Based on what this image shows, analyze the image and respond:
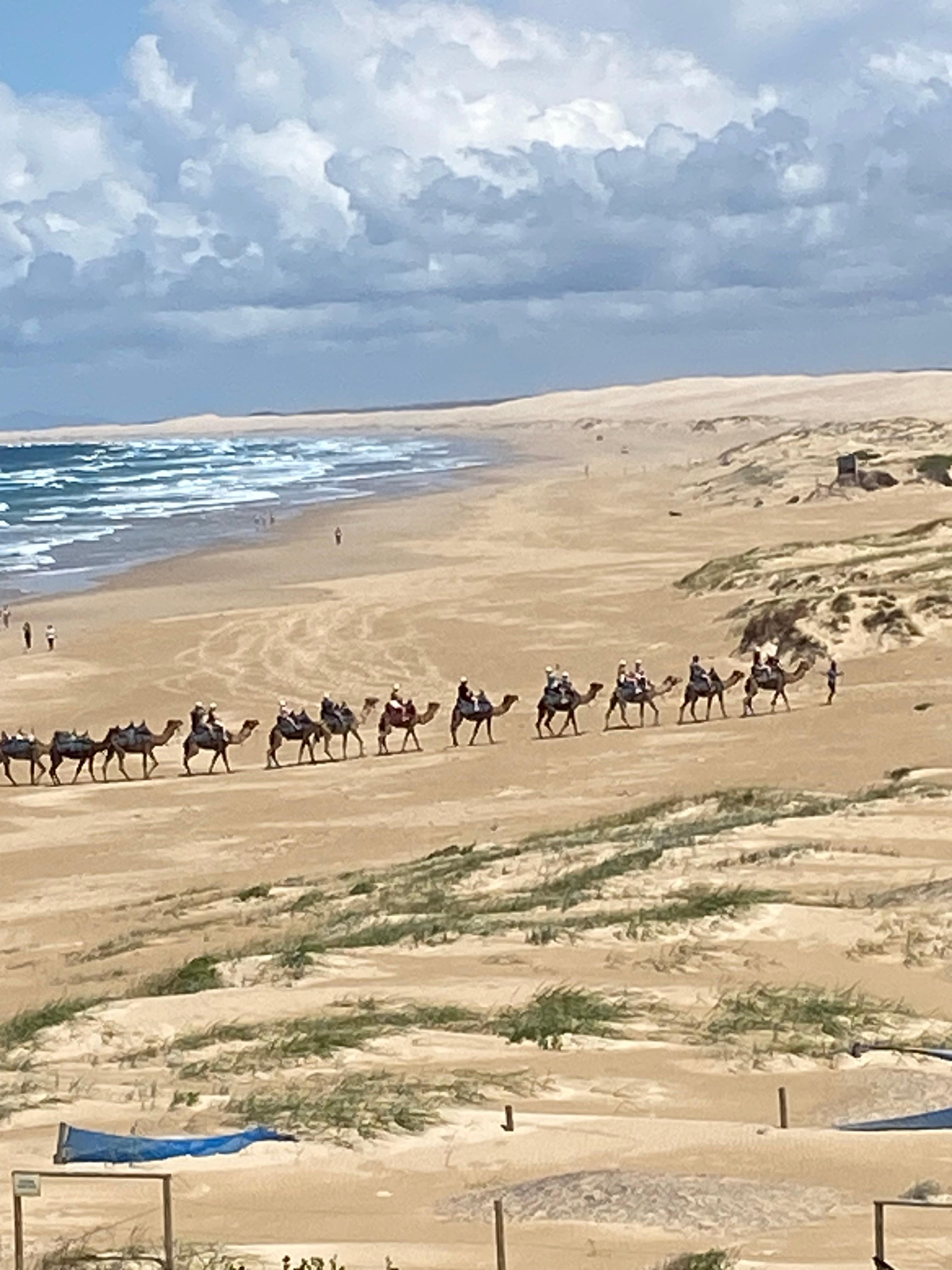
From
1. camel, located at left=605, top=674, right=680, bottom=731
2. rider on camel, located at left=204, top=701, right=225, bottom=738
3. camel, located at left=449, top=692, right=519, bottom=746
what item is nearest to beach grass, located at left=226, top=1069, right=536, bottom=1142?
rider on camel, located at left=204, top=701, right=225, bottom=738

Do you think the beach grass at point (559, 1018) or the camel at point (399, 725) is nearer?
the beach grass at point (559, 1018)

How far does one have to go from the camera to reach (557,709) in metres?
32.9

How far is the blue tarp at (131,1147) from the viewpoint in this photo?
983 centimetres

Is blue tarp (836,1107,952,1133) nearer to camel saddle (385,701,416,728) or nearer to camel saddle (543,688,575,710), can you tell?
camel saddle (385,701,416,728)

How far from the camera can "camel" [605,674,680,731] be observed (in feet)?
110

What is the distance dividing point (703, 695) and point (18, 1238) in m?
26.2

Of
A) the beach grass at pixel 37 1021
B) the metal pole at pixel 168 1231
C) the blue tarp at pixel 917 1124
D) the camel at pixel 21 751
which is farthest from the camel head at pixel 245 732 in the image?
the metal pole at pixel 168 1231

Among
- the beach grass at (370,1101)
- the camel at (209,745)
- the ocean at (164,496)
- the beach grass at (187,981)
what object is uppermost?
the ocean at (164,496)

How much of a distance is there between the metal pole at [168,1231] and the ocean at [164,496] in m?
51.2

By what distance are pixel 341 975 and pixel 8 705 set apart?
26404 mm

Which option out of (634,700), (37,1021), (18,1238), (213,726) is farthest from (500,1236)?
(634,700)

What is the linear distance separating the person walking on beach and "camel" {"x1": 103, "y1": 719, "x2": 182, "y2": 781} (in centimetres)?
1143

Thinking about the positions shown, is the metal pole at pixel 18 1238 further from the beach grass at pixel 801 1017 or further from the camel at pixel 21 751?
the camel at pixel 21 751

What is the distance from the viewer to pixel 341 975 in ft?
47.8
